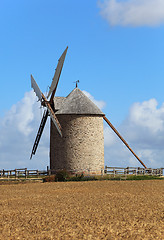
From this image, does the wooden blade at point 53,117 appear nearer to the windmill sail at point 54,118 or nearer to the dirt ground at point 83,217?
the windmill sail at point 54,118

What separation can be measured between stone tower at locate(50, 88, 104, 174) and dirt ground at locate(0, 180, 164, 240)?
1595cm

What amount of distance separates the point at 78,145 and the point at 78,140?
1.60ft

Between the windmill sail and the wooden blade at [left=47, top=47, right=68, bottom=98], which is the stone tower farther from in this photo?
the wooden blade at [left=47, top=47, right=68, bottom=98]

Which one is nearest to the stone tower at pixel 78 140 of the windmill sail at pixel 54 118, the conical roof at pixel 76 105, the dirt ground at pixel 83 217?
the conical roof at pixel 76 105

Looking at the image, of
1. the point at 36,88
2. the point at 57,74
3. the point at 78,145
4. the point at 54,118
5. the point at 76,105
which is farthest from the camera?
the point at 36,88

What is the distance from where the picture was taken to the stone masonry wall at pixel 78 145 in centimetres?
3862

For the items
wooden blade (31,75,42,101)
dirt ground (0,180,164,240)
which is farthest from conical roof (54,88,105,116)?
dirt ground (0,180,164,240)

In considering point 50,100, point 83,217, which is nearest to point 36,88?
point 50,100

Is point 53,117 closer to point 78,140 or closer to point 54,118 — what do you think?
point 54,118

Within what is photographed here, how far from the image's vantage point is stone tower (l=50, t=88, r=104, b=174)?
127 ft

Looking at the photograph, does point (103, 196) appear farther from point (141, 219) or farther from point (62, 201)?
point (141, 219)

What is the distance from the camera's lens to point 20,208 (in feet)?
59.7

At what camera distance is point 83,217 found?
15086mm

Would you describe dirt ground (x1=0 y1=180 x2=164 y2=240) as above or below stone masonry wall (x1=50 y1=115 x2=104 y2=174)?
below
